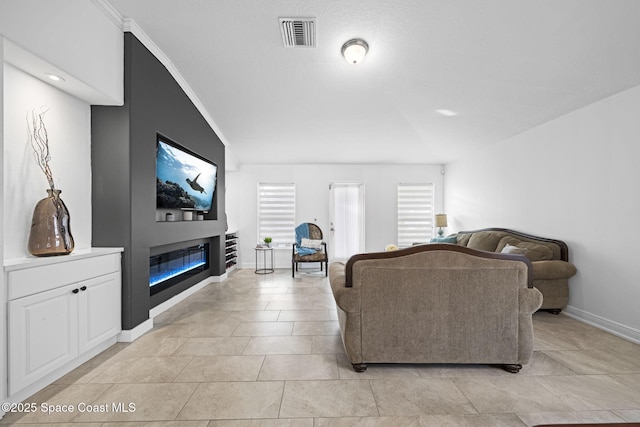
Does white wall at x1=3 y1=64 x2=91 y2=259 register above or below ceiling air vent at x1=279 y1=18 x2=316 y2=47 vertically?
below

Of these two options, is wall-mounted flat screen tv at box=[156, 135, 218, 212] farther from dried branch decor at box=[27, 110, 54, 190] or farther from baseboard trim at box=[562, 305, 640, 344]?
baseboard trim at box=[562, 305, 640, 344]

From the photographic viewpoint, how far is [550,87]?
3324mm

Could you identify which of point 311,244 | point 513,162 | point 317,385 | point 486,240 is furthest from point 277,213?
point 317,385

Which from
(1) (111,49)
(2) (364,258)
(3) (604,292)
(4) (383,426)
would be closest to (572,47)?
(3) (604,292)

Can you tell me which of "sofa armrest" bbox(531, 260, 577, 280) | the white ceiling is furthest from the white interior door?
"sofa armrest" bbox(531, 260, 577, 280)

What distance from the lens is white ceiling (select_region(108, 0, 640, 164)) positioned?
8.70 feet

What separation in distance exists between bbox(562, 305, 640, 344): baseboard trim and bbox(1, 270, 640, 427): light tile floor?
0.17 m

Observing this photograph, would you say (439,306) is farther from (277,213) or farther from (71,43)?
(277,213)

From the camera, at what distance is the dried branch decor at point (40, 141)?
7.66 feet

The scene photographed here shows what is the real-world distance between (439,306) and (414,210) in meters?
5.11

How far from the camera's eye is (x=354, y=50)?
3143 millimetres

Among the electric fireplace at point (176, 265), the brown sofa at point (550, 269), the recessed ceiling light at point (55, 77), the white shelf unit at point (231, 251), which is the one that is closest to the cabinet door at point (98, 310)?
the electric fireplace at point (176, 265)

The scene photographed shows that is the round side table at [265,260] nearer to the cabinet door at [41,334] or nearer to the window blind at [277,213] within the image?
the window blind at [277,213]

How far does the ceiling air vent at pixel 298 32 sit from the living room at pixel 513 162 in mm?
1540
